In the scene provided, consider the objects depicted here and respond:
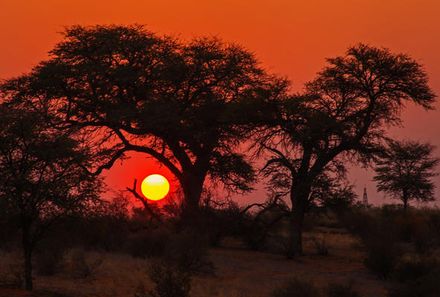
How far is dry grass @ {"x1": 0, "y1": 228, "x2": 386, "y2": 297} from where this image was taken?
2221 centimetres

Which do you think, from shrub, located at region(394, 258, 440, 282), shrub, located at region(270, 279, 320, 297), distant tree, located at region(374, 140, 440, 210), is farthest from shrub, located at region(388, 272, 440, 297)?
distant tree, located at region(374, 140, 440, 210)

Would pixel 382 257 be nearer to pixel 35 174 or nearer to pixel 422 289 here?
pixel 422 289

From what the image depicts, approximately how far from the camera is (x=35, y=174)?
20.2 m

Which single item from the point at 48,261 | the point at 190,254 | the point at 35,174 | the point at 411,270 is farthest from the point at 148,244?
the point at 35,174

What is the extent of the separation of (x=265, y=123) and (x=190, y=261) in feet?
34.0

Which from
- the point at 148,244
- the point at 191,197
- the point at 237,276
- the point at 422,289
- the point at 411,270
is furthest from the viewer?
the point at 191,197

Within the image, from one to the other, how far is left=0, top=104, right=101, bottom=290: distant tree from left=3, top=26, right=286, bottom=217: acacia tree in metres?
18.9

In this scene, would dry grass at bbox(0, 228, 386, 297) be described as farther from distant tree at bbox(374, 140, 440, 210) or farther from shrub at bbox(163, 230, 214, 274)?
distant tree at bbox(374, 140, 440, 210)

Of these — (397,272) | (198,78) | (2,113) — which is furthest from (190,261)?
(198,78)

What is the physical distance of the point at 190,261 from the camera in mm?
26625

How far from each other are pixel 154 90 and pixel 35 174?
73.9ft

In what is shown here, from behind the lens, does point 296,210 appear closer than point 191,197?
Yes

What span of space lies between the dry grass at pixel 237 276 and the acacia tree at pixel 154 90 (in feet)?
21.6

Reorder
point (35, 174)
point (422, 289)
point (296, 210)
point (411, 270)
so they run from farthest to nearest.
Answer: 1. point (296, 210)
2. point (411, 270)
3. point (35, 174)
4. point (422, 289)
